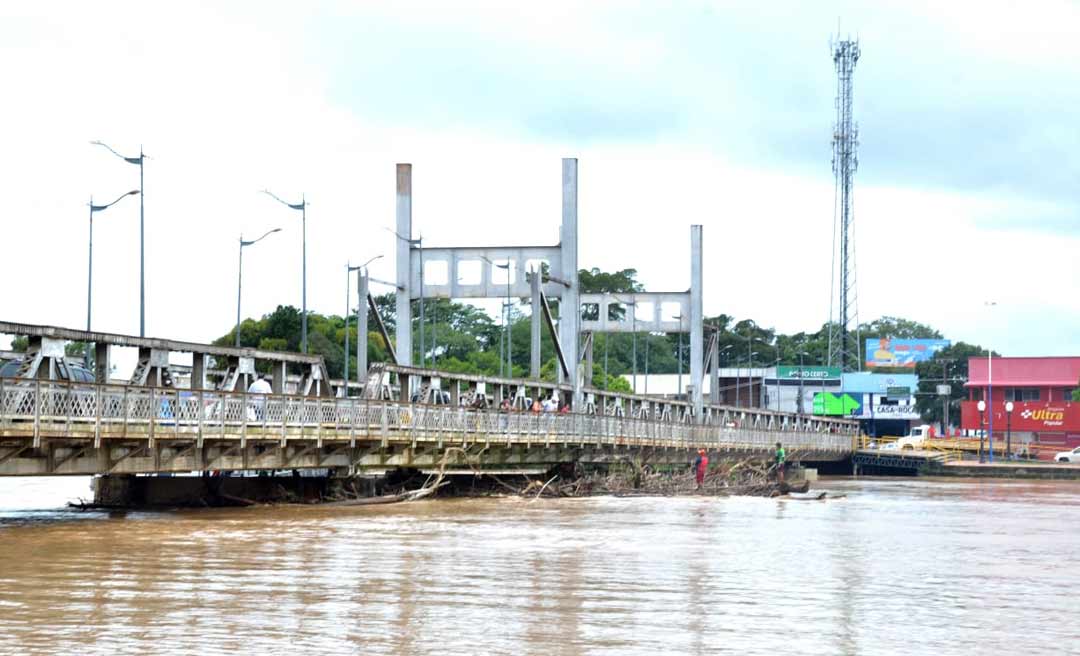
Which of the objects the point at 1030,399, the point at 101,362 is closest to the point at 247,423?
the point at 101,362

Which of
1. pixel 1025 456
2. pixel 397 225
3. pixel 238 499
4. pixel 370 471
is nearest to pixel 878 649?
pixel 238 499

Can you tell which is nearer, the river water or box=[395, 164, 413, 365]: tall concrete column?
the river water

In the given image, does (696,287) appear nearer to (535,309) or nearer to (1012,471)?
(535,309)

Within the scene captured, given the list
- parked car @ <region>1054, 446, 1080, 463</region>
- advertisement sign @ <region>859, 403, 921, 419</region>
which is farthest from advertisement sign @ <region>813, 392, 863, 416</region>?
parked car @ <region>1054, 446, 1080, 463</region>

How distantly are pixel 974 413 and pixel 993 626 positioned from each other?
104071 mm

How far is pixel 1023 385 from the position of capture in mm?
116562

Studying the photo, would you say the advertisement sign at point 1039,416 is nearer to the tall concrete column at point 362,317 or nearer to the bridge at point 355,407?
the bridge at point 355,407

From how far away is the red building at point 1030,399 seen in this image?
112 metres

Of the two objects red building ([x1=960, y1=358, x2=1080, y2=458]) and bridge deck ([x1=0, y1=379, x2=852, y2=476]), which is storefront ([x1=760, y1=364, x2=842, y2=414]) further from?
bridge deck ([x1=0, y1=379, x2=852, y2=476])

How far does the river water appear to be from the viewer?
653 inches

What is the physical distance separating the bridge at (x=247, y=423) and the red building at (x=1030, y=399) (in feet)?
200

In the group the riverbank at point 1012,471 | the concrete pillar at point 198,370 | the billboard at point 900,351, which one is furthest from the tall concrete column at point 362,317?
the billboard at point 900,351

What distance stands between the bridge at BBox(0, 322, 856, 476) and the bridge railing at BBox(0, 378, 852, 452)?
0.11 feet

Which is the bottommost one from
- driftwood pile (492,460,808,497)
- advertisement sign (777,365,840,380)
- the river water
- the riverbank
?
the riverbank
